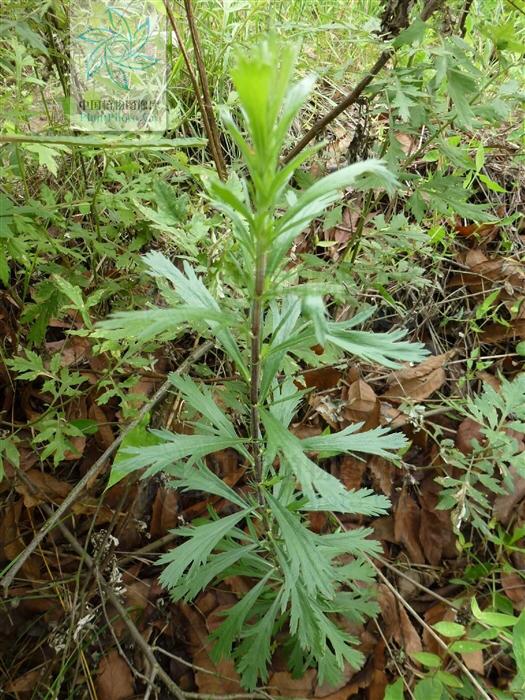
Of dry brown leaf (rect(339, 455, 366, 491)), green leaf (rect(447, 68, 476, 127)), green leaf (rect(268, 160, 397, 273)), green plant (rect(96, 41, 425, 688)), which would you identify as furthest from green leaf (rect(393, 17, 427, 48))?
dry brown leaf (rect(339, 455, 366, 491))

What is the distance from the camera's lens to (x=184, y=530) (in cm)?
116

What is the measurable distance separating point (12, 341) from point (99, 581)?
28.5 inches

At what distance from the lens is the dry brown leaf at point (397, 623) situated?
1.60 metres

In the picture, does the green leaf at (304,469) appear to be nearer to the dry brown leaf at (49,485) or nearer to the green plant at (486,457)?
the green plant at (486,457)

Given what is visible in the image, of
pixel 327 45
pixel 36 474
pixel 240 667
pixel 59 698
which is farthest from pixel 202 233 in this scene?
pixel 327 45

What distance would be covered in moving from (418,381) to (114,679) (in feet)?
4.35

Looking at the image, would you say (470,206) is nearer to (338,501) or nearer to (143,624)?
(338,501)

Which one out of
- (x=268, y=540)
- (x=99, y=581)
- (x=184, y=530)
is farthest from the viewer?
(x=99, y=581)

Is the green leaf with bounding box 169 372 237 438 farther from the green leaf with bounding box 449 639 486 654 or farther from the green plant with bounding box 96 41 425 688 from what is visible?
the green leaf with bounding box 449 639 486 654

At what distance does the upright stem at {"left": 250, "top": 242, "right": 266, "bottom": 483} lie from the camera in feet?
2.66

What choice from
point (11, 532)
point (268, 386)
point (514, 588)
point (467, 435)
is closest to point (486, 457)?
point (467, 435)

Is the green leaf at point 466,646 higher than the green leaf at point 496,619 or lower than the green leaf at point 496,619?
lower

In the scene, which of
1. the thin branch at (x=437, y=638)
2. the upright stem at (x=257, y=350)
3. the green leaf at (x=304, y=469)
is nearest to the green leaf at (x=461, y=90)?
the upright stem at (x=257, y=350)

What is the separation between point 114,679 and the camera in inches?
59.5
